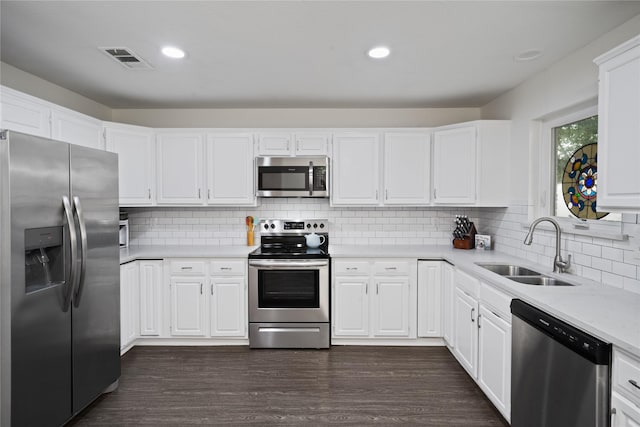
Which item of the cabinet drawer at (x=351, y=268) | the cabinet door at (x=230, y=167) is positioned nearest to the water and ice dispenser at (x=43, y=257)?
the cabinet door at (x=230, y=167)

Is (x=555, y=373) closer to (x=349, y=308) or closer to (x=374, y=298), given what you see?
(x=374, y=298)

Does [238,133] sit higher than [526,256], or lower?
higher

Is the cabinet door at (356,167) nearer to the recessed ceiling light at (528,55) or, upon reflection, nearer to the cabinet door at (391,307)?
the cabinet door at (391,307)

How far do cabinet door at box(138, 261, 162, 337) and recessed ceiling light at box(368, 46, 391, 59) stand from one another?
267 centimetres

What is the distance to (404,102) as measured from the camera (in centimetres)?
364

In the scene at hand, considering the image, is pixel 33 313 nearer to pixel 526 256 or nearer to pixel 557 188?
pixel 526 256

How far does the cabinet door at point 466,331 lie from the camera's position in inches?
100

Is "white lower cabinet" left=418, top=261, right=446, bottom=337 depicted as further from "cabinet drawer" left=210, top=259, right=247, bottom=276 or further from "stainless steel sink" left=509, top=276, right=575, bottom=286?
"cabinet drawer" left=210, top=259, right=247, bottom=276

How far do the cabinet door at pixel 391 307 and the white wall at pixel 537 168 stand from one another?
3.64 feet

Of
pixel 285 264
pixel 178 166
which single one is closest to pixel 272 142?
pixel 178 166

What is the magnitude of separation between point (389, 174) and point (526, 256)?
1.47 meters

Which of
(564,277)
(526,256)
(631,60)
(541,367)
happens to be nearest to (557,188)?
(526,256)

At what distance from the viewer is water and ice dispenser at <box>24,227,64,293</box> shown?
1.82 m

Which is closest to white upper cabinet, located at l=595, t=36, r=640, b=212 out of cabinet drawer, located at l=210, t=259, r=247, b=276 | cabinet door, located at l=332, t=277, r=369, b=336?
cabinet door, located at l=332, t=277, r=369, b=336
